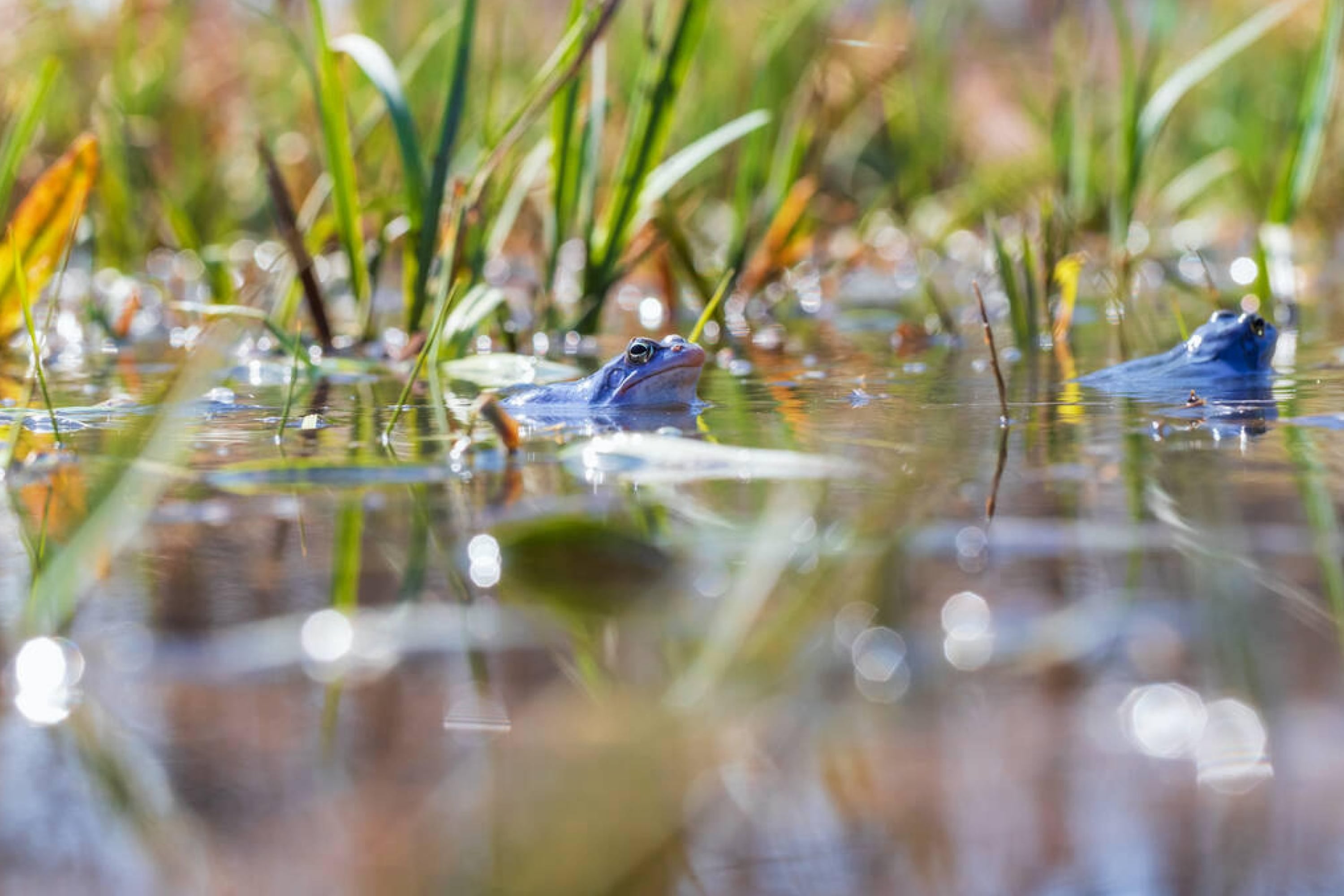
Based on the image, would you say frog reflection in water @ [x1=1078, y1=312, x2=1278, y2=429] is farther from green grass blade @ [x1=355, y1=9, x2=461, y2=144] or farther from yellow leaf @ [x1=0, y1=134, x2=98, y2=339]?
yellow leaf @ [x1=0, y1=134, x2=98, y2=339]

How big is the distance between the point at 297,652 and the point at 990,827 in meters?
0.49

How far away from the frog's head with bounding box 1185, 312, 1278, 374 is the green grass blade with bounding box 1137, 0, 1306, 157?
0.95 meters

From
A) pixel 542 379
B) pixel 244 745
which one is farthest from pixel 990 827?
pixel 542 379

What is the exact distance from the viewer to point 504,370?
250 cm

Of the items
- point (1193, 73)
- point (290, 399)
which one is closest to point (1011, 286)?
point (1193, 73)

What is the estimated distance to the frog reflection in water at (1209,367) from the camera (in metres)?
2.31

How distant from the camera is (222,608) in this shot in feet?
3.60

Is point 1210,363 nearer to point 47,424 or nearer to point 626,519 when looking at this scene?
point 626,519

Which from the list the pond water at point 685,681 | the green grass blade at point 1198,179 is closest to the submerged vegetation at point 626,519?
the pond water at point 685,681

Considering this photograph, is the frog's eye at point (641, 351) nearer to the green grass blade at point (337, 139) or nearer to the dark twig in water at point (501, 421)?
the dark twig in water at point (501, 421)

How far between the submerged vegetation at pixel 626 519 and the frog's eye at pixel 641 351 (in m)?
0.08

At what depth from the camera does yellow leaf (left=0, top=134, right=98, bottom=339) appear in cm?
258

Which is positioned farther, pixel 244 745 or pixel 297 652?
pixel 297 652

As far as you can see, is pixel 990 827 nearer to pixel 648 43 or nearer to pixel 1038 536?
pixel 1038 536
